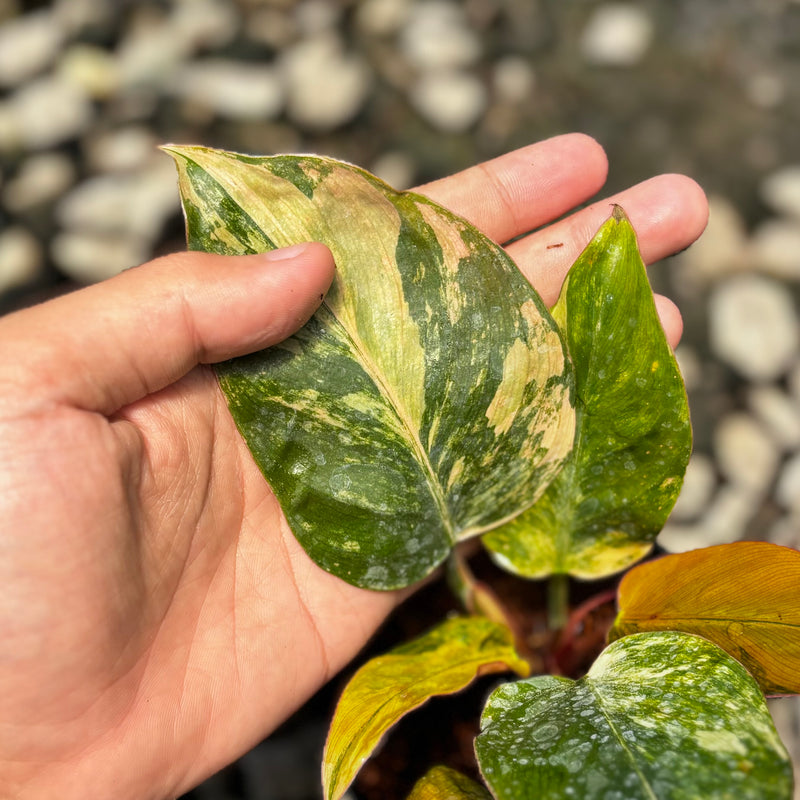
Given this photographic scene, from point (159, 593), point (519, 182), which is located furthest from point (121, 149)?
point (159, 593)

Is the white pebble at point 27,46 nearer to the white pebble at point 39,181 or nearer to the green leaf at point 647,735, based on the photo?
the white pebble at point 39,181

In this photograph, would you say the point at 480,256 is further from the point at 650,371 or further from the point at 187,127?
the point at 187,127

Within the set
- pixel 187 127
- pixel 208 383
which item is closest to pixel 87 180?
pixel 187 127

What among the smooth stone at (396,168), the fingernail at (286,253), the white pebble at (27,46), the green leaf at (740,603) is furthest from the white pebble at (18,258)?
the green leaf at (740,603)

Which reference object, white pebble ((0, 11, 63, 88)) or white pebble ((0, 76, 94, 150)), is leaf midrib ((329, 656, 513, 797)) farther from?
white pebble ((0, 11, 63, 88))

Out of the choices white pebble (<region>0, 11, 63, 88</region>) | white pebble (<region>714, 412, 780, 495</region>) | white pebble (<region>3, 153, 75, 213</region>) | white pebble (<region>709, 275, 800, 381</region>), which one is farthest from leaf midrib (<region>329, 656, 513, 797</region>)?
Result: white pebble (<region>0, 11, 63, 88</region>)

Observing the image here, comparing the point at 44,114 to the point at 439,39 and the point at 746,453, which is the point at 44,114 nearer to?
A: the point at 439,39

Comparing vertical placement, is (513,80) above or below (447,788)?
above
